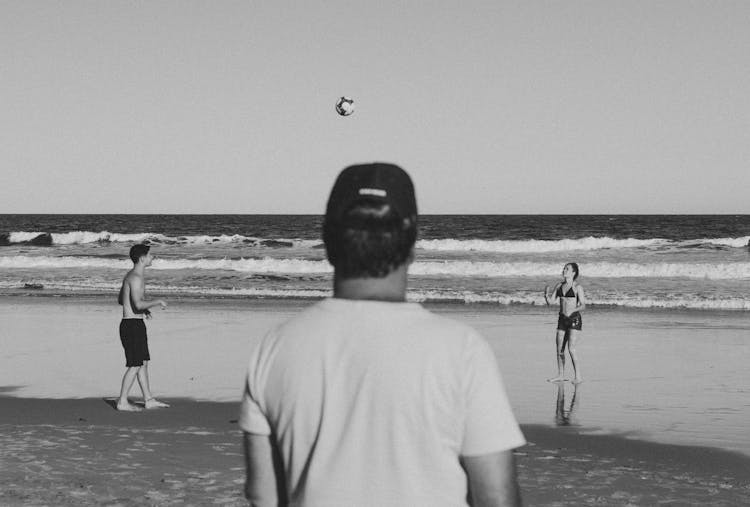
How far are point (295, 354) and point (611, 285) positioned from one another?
1071 inches

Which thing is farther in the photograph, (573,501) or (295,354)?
(573,501)

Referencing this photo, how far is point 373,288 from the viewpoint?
1.98m

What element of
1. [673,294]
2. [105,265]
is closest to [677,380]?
[673,294]

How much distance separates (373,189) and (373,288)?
214 mm

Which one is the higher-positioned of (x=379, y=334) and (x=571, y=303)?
(x=379, y=334)

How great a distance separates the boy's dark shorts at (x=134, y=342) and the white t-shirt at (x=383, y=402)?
819 centimetres

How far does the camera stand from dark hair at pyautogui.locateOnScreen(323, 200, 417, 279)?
1.98 m

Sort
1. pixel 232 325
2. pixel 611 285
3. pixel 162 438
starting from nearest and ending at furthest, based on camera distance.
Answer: pixel 162 438 < pixel 232 325 < pixel 611 285

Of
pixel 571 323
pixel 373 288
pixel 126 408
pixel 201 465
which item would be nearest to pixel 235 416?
pixel 126 408

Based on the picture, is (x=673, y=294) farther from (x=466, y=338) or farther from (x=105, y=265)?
(x=466, y=338)

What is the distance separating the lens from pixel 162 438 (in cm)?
822

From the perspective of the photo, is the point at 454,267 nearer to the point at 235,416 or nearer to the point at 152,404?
the point at 152,404

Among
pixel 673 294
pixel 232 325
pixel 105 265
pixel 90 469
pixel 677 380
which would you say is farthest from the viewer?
pixel 105 265

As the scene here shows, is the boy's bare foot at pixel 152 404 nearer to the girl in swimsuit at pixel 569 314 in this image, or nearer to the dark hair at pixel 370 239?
the girl in swimsuit at pixel 569 314
